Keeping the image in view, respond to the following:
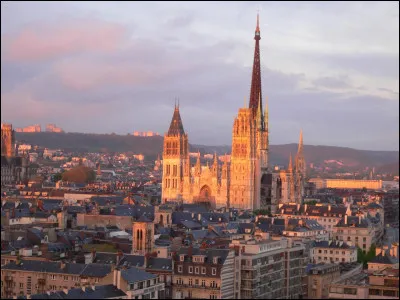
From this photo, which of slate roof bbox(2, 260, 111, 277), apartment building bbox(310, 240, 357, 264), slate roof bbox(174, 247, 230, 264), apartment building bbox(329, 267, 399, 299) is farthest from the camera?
apartment building bbox(310, 240, 357, 264)

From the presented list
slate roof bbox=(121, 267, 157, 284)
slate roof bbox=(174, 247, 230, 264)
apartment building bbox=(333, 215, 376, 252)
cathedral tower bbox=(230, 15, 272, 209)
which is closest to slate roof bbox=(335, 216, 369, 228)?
apartment building bbox=(333, 215, 376, 252)

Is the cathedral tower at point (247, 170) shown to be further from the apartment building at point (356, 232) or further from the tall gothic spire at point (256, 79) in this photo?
the apartment building at point (356, 232)

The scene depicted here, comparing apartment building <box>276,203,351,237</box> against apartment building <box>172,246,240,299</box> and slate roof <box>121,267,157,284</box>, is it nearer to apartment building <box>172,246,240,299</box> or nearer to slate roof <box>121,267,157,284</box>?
apartment building <box>172,246,240,299</box>

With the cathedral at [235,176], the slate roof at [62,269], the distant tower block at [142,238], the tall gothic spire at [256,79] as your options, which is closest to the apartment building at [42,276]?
the slate roof at [62,269]

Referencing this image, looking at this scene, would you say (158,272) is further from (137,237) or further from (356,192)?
(356,192)

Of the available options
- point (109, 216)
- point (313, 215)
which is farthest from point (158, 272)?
point (313, 215)
